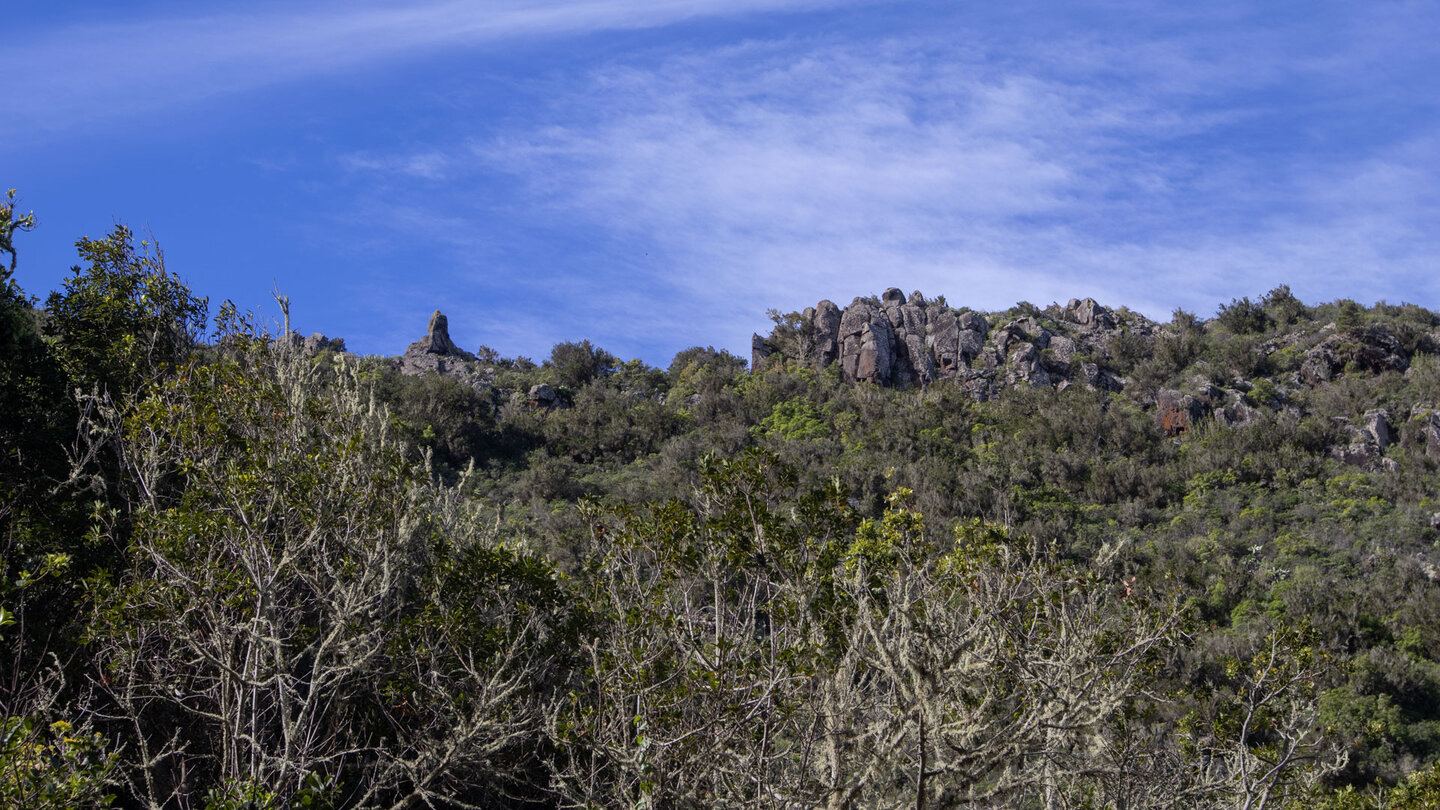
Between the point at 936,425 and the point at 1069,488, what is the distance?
4592 mm

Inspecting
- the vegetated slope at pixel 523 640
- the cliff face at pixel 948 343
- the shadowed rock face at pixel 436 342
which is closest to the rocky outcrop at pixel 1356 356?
the cliff face at pixel 948 343

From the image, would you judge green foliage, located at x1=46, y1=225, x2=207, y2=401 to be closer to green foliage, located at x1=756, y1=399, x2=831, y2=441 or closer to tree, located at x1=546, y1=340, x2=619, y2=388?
green foliage, located at x1=756, y1=399, x2=831, y2=441

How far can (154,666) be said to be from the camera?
799 cm

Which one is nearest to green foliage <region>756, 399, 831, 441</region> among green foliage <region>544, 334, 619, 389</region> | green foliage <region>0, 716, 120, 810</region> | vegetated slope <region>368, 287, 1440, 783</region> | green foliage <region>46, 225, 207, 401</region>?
vegetated slope <region>368, 287, 1440, 783</region>

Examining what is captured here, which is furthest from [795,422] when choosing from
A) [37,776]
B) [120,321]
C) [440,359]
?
[37,776]

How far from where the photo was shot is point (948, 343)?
112 ft

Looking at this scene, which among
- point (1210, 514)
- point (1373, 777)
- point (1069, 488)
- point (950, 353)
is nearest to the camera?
point (1373, 777)

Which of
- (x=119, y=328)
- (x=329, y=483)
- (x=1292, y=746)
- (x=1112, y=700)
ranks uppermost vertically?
(x=119, y=328)

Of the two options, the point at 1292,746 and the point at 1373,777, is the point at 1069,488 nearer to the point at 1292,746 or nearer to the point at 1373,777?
the point at 1373,777

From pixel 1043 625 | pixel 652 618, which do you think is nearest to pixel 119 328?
pixel 652 618

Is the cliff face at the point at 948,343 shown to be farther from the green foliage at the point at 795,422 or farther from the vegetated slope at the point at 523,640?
the vegetated slope at the point at 523,640

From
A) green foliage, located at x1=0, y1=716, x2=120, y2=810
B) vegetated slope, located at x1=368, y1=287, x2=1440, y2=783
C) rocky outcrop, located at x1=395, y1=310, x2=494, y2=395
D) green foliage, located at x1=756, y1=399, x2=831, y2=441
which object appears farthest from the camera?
rocky outcrop, located at x1=395, y1=310, x2=494, y2=395

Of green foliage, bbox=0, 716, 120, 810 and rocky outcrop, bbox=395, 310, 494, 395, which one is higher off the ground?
rocky outcrop, bbox=395, 310, 494, 395

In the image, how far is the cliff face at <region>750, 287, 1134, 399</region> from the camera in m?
32.3
